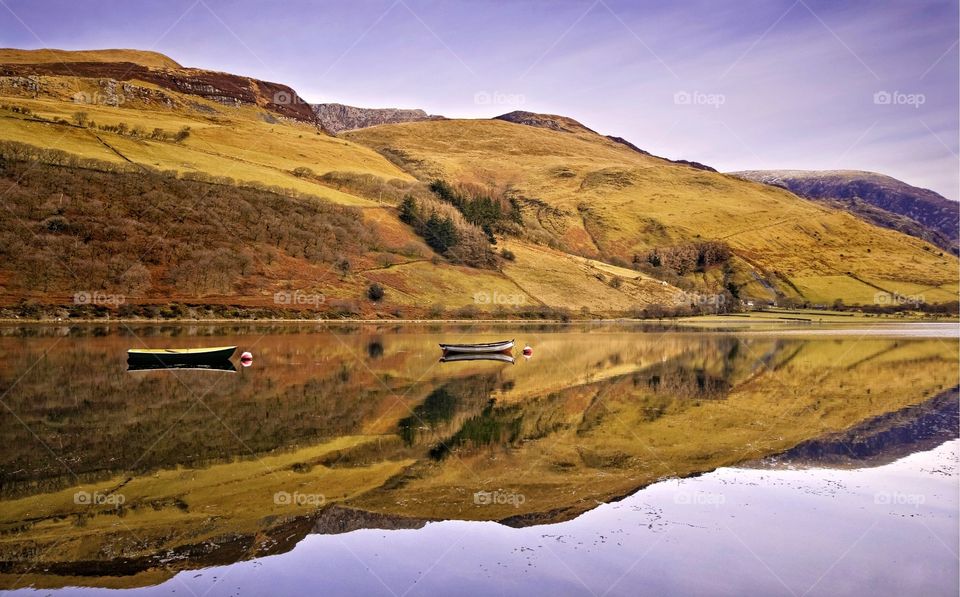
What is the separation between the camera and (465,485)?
1544 cm

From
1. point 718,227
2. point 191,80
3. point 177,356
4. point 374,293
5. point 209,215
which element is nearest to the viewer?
point 177,356

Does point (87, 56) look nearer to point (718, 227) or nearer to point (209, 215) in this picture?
point (209, 215)

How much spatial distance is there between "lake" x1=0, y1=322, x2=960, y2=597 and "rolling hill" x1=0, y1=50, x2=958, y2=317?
40.2m

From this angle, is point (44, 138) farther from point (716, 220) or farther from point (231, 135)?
point (716, 220)

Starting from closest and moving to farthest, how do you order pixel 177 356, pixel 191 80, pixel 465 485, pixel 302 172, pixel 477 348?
pixel 465 485
pixel 177 356
pixel 477 348
pixel 302 172
pixel 191 80

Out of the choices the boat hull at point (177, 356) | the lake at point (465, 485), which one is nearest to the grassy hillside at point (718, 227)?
the boat hull at point (177, 356)

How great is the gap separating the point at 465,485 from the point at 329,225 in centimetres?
7523

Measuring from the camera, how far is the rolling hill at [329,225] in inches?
2744

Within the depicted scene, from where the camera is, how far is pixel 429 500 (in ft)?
47.2

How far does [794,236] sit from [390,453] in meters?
140

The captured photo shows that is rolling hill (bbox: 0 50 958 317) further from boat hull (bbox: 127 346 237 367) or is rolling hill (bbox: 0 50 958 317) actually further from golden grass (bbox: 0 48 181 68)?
boat hull (bbox: 127 346 237 367)

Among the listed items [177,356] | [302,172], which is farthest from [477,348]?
[302,172]

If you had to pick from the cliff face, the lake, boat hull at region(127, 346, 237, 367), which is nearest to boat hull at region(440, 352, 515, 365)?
the lake

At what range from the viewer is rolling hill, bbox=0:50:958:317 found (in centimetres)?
6969
